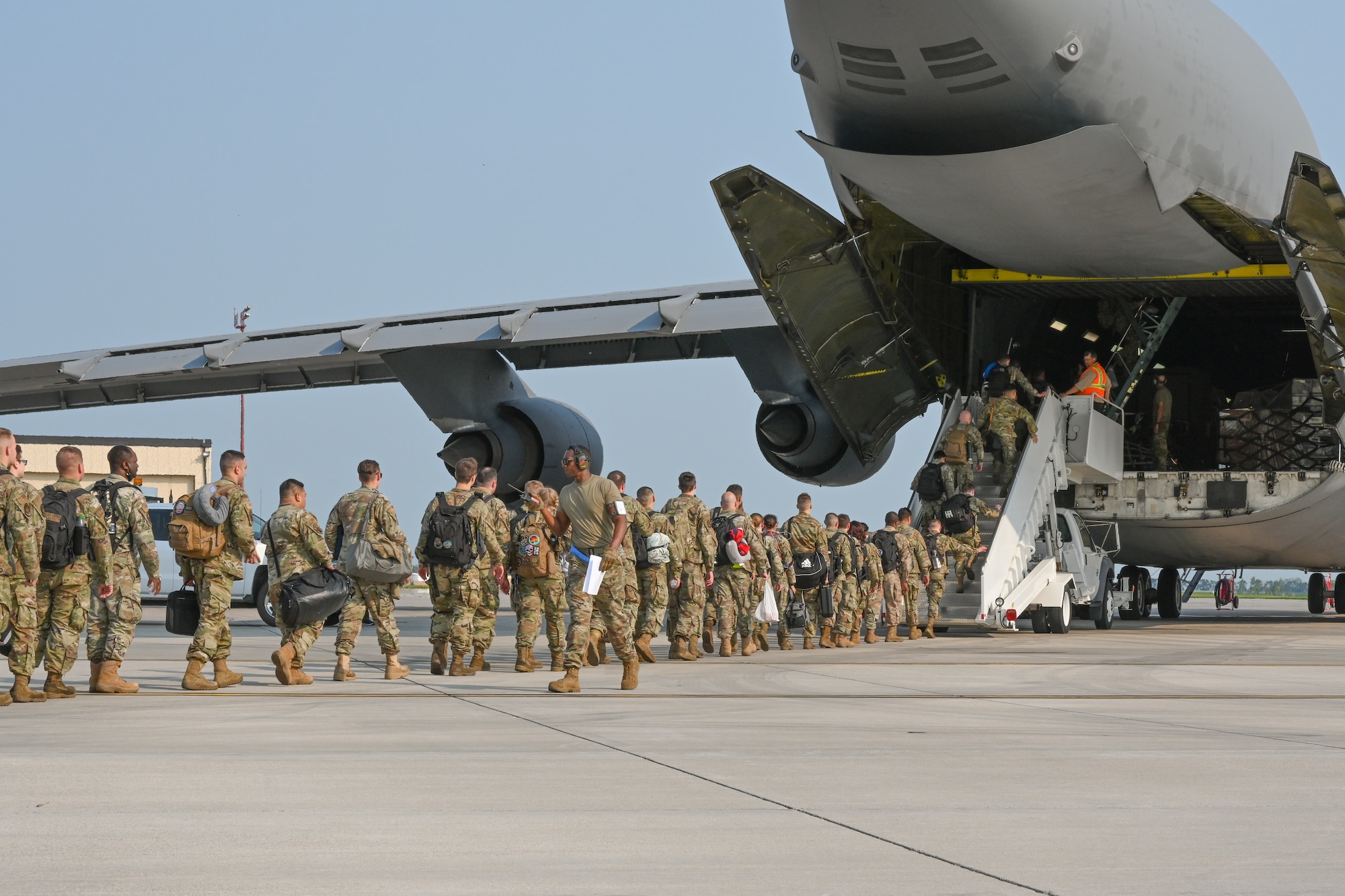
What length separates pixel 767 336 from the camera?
16.0 meters

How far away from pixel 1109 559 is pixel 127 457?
39.9 ft

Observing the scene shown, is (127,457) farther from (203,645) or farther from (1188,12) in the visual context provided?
(1188,12)

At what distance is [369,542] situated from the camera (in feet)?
32.1

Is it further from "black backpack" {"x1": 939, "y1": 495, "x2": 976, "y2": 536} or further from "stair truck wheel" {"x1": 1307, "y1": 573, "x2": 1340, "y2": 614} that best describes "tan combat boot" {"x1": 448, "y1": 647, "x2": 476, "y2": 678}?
"stair truck wheel" {"x1": 1307, "y1": 573, "x2": 1340, "y2": 614}

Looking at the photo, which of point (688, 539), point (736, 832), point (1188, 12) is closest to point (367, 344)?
point (688, 539)

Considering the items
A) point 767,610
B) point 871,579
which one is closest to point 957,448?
point 871,579

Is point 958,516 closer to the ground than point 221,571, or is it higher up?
higher up

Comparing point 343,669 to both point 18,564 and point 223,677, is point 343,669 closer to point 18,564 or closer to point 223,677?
point 223,677

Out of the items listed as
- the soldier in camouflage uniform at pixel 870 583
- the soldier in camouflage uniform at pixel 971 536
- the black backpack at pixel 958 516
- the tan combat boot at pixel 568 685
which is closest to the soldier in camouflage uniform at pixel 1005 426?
the soldier in camouflage uniform at pixel 971 536

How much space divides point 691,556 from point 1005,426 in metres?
5.28

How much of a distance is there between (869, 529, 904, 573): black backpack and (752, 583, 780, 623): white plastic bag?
1898 millimetres

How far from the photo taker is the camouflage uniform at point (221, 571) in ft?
29.8

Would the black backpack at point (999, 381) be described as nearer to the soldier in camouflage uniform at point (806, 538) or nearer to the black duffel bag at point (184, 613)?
the soldier in camouflage uniform at point (806, 538)

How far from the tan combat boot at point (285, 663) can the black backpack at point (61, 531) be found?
142 centimetres
